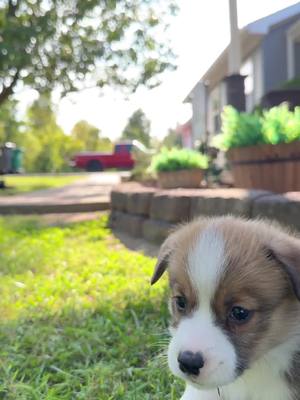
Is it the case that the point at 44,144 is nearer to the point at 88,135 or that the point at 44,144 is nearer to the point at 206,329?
the point at 88,135

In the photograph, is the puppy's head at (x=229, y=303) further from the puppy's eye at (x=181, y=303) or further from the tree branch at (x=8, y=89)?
the tree branch at (x=8, y=89)

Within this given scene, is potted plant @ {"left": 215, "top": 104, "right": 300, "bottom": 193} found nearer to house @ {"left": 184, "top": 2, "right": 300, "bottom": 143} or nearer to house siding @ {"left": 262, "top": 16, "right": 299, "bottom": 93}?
house @ {"left": 184, "top": 2, "right": 300, "bottom": 143}

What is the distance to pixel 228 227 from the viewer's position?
7.17 ft

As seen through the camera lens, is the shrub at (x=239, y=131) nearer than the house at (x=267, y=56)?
Yes

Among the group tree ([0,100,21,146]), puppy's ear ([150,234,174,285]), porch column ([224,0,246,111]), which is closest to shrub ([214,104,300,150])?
puppy's ear ([150,234,174,285])

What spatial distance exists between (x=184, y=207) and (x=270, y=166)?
101cm

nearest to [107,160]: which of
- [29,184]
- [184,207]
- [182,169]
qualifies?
[29,184]

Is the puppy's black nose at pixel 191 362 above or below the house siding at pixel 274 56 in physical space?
below

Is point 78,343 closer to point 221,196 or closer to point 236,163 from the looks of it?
point 221,196

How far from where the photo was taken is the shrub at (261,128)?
4.88 meters

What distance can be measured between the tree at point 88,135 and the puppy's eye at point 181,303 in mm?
60877

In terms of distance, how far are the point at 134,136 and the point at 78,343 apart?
6708cm

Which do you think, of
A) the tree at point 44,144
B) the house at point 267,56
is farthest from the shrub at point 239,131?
the tree at point 44,144

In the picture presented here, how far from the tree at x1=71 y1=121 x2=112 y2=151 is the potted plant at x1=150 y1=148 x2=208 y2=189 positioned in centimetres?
5526
